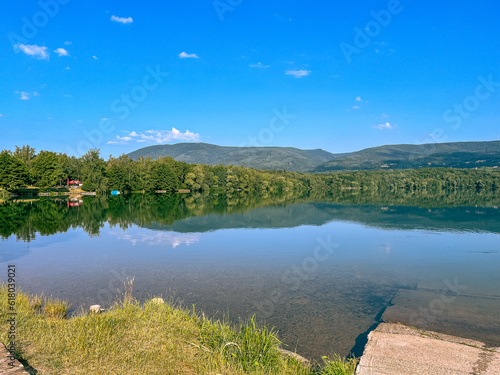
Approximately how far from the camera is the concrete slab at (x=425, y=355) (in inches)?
375

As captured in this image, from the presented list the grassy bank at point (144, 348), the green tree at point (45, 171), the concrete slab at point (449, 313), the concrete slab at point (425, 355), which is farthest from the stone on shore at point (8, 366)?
the green tree at point (45, 171)

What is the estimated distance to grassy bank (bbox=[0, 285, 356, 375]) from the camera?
26.6ft

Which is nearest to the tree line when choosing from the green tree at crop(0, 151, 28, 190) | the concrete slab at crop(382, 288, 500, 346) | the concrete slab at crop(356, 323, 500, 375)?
the green tree at crop(0, 151, 28, 190)

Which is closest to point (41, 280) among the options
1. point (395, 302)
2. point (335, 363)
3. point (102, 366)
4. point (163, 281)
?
point (163, 281)

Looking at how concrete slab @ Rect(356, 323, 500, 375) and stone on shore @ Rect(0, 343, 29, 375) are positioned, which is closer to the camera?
stone on shore @ Rect(0, 343, 29, 375)

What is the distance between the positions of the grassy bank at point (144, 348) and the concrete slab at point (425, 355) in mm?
979

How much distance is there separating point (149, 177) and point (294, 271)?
108612 mm

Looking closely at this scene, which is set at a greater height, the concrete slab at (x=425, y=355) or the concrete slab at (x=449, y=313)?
the concrete slab at (x=425, y=355)

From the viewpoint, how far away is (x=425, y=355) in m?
10.4

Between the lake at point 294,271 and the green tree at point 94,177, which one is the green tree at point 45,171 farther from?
the lake at point 294,271

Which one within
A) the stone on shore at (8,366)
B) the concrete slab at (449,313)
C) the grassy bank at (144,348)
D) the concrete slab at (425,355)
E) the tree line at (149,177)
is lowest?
the concrete slab at (449,313)

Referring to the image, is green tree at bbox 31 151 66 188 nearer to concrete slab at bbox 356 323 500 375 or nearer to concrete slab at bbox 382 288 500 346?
concrete slab at bbox 382 288 500 346

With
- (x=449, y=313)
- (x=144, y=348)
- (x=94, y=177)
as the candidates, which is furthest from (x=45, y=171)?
(x=449, y=313)

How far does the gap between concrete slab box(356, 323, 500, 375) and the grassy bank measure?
979 mm
